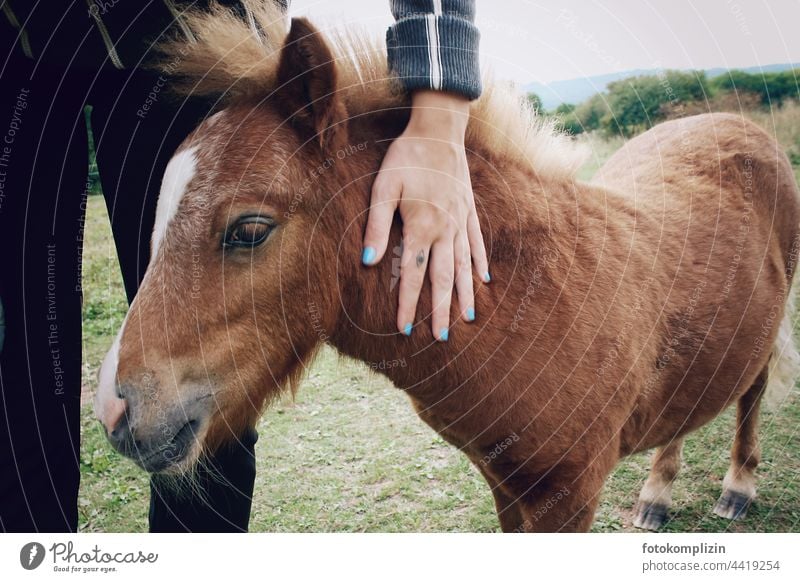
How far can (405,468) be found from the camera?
2143mm

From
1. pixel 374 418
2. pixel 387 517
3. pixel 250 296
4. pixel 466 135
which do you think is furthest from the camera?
pixel 374 418

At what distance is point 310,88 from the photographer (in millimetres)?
952

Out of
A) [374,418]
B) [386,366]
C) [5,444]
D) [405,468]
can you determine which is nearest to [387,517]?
[405,468]

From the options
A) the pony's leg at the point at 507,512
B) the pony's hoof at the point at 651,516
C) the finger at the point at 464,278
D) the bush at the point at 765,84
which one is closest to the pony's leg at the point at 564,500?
the pony's leg at the point at 507,512

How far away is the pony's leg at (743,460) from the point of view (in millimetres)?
2010

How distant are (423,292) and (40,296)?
35.4 inches

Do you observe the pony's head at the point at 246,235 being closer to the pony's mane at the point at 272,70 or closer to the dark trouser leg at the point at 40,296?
the pony's mane at the point at 272,70

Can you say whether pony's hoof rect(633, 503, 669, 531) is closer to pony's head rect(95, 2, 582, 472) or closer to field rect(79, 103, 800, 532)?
field rect(79, 103, 800, 532)

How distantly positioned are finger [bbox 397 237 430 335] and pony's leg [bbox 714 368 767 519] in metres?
1.58

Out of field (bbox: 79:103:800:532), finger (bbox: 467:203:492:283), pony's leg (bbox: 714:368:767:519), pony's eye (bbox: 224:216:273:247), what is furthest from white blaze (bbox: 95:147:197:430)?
pony's leg (bbox: 714:368:767:519)

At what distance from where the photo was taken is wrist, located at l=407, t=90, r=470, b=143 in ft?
3.32

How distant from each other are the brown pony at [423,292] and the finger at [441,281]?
0.09 ft
